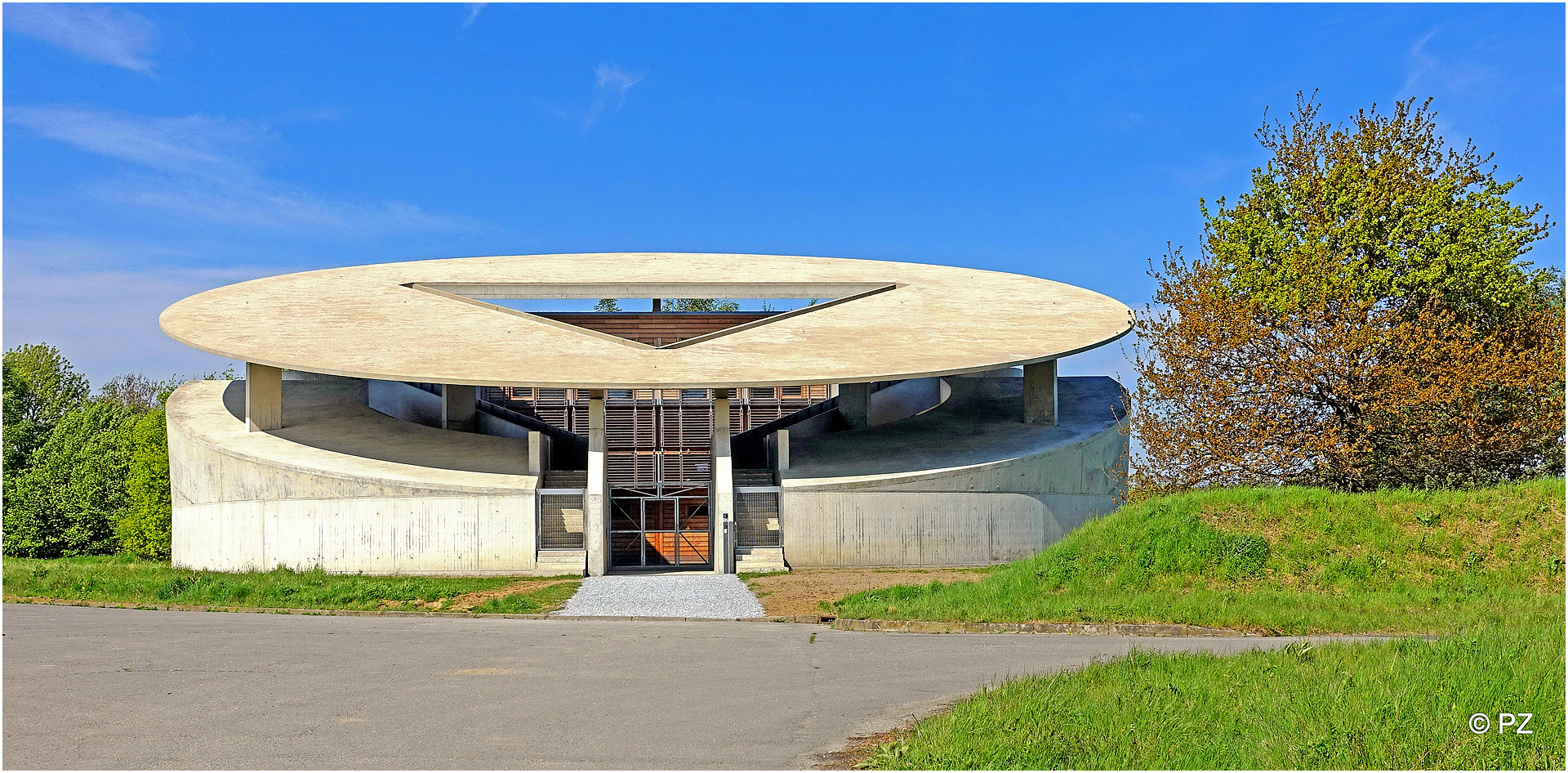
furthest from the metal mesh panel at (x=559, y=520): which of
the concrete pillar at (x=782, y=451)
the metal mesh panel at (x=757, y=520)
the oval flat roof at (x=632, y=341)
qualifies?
the concrete pillar at (x=782, y=451)

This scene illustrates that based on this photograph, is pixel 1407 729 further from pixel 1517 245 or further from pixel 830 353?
pixel 1517 245

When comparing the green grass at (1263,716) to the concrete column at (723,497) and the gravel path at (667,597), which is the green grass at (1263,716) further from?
the concrete column at (723,497)

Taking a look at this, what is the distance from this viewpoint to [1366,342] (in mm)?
26016

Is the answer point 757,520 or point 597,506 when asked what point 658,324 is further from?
point 597,506

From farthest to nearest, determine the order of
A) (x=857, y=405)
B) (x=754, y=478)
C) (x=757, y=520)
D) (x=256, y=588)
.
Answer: (x=857, y=405)
(x=754, y=478)
(x=757, y=520)
(x=256, y=588)

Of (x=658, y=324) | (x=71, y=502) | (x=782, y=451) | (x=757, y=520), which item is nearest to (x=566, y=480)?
(x=757, y=520)

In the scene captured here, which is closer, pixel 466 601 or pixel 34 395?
pixel 466 601

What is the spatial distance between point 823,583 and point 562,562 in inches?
214

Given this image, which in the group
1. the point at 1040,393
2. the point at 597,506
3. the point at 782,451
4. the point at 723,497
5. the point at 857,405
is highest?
the point at 857,405

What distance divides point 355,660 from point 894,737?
6.83 meters

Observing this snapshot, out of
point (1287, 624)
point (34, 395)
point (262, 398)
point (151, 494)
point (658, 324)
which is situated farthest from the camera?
point (34, 395)

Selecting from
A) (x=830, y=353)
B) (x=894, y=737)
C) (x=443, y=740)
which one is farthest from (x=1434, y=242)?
(x=443, y=740)

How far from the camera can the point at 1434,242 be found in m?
27.2

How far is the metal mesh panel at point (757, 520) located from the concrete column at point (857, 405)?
34.6ft
